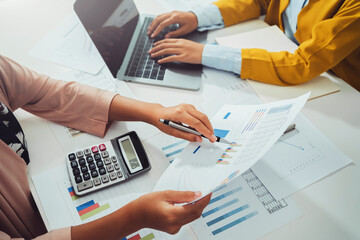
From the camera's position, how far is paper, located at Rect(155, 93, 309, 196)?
1.87 ft

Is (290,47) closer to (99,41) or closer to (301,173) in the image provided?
(301,173)

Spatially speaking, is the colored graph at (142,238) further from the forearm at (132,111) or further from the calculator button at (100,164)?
the forearm at (132,111)

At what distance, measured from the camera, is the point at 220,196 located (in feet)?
2.17

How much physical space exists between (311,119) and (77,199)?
66 centimetres

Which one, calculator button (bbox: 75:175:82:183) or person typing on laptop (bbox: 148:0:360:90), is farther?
person typing on laptop (bbox: 148:0:360:90)

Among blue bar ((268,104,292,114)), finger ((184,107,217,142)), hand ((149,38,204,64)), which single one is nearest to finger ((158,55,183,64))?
hand ((149,38,204,64))

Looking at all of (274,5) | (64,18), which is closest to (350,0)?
(274,5)

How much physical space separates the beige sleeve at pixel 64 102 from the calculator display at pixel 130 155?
0.25 ft

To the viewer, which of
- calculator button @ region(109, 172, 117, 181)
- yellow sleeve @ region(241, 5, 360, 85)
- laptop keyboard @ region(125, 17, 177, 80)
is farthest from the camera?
laptop keyboard @ region(125, 17, 177, 80)

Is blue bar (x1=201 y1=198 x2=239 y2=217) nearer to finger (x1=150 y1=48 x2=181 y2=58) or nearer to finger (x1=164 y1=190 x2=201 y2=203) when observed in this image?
finger (x1=164 y1=190 x2=201 y2=203)

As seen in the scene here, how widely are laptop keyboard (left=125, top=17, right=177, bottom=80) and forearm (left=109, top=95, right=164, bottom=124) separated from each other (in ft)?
0.53

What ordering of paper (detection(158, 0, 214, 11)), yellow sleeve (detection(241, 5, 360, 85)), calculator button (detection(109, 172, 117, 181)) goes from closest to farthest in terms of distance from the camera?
calculator button (detection(109, 172, 117, 181)), yellow sleeve (detection(241, 5, 360, 85)), paper (detection(158, 0, 214, 11))

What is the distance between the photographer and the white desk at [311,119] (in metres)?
0.62

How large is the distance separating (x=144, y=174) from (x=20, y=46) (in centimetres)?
68
